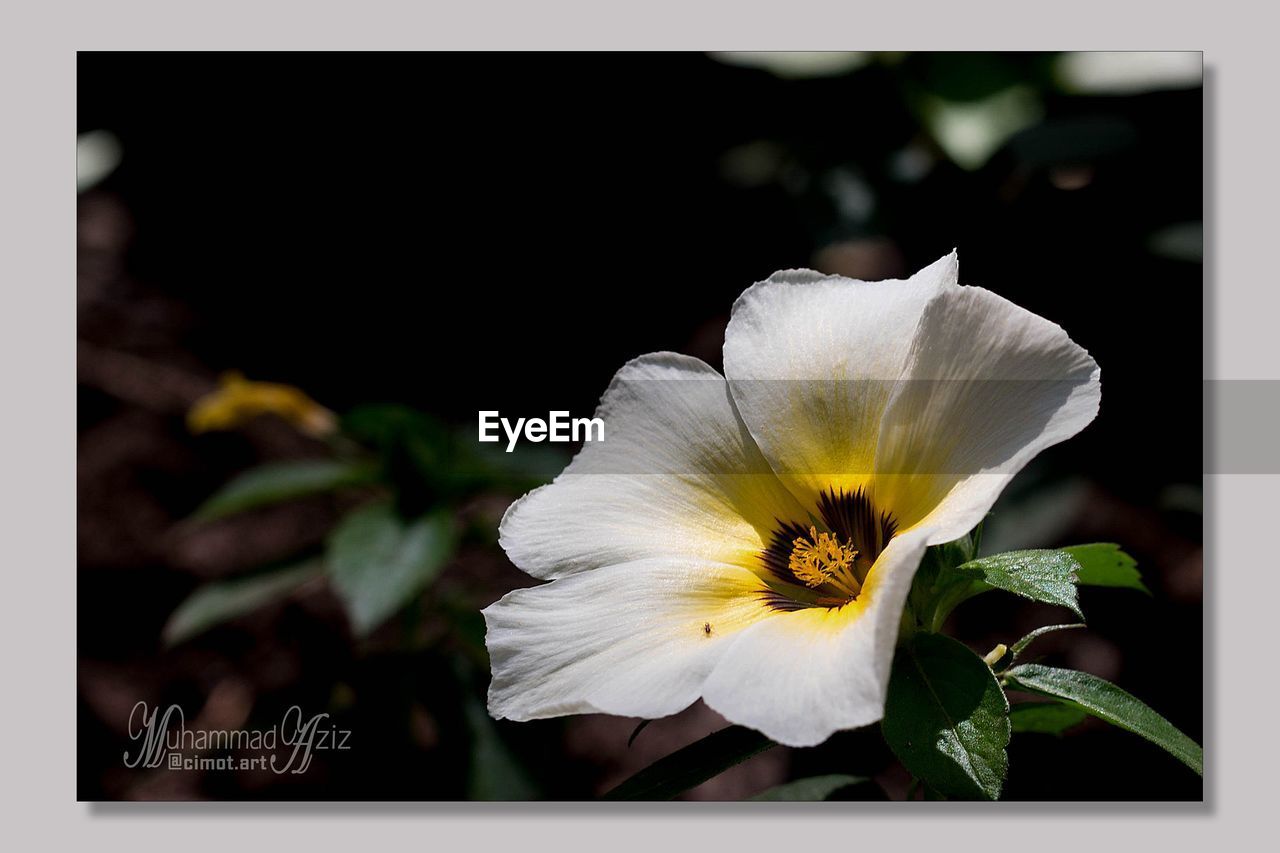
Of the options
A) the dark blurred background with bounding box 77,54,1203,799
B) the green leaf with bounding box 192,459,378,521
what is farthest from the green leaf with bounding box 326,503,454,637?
the dark blurred background with bounding box 77,54,1203,799

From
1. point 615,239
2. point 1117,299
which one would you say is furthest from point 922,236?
point 615,239

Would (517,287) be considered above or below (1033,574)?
above

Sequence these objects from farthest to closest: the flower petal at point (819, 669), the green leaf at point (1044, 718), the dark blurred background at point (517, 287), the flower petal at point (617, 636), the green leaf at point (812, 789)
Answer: the dark blurred background at point (517, 287) < the green leaf at point (812, 789) < the green leaf at point (1044, 718) < the flower petal at point (617, 636) < the flower petal at point (819, 669)

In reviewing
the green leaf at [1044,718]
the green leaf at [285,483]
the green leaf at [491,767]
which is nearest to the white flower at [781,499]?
the green leaf at [1044,718]

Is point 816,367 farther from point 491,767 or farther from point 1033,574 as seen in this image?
point 491,767

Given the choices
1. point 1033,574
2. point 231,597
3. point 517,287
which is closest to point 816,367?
point 1033,574

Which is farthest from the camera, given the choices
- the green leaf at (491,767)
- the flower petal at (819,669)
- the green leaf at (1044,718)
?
the green leaf at (491,767)

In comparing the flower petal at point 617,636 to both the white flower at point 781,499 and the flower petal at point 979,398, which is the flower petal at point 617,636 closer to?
the white flower at point 781,499

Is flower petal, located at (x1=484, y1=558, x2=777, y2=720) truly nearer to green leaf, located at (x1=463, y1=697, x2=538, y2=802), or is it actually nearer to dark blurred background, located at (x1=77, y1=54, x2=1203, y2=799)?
dark blurred background, located at (x1=77, y1=54, x2=1203, y2=799)
